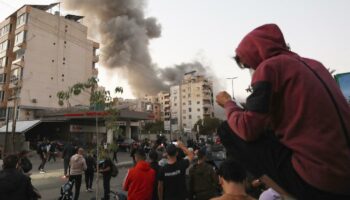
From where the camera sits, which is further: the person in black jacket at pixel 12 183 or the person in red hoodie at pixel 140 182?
the person in red hoodie at pixel 140 182

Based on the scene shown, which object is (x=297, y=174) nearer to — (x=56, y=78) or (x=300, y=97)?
(x=300, y=97)

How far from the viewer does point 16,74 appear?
1689 inches

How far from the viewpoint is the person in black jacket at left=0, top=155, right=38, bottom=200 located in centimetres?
487

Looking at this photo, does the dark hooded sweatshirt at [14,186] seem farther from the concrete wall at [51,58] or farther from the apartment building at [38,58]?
the concrete wall at [51,58]

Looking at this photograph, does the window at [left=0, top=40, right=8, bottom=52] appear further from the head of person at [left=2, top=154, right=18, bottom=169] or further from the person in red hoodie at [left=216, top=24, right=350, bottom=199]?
the person in red hoodie at [left=216, top=24, right=350, bottom=199]

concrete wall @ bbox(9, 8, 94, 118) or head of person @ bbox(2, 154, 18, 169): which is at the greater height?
concrete wall @ bbox(9, 8, 94, 118)

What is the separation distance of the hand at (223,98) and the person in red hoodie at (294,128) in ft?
0.52

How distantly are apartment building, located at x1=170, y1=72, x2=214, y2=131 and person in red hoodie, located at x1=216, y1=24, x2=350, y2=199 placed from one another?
98965 mm

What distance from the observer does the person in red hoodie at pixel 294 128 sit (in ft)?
4.35

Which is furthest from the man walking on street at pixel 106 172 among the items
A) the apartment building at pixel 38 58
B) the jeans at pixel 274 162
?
the apartment building at pixel 38 58

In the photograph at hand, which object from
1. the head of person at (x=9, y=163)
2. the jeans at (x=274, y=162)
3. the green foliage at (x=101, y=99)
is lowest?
the head of person at (x=9, y=163)

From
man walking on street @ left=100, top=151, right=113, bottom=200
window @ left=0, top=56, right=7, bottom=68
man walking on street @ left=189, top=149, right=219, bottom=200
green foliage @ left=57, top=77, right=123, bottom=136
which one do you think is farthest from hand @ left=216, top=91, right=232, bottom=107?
window @ left=0, top=56, right=7, bottom=68

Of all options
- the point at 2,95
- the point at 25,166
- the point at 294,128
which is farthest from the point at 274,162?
the point at 2,95

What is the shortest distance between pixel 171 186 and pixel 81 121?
1471 inches
